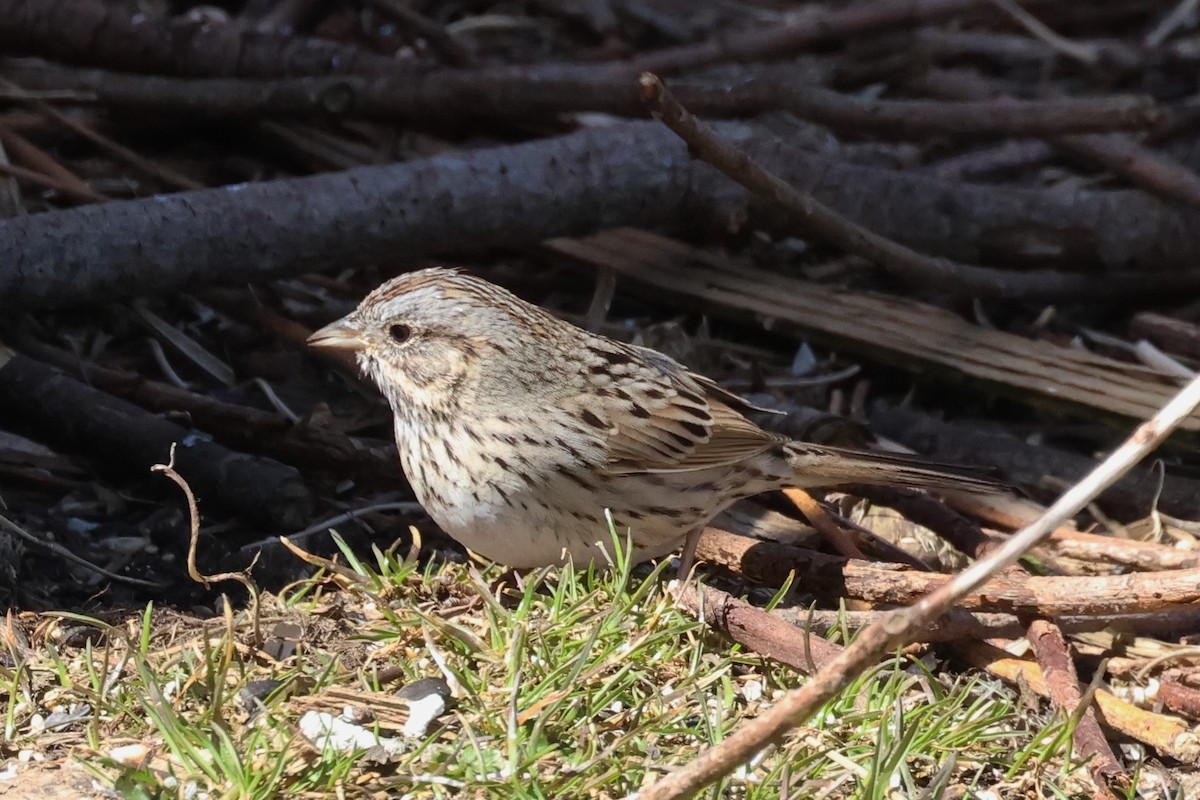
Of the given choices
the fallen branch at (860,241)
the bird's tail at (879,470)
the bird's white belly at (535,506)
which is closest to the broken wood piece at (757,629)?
the bird's white belly at (535,506)

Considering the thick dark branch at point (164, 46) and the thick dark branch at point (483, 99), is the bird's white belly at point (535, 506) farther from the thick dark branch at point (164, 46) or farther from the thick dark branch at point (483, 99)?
the thick dark branch at point (164, 46)

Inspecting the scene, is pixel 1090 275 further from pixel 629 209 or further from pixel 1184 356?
pixel 629 209

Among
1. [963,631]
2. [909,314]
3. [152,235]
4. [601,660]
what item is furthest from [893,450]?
[152,235]

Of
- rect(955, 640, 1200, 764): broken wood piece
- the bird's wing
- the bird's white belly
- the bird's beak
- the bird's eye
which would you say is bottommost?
rect(955, 640, 1200, 764): broken wood piece

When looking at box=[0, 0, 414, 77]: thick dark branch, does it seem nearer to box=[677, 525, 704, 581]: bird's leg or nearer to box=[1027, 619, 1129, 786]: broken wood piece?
box=[677, 525, 704, 581]: bird's leg

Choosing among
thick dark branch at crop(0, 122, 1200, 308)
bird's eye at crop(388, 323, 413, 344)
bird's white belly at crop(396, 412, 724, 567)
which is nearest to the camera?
bird's white belly at crop(396, 412, 724, 567)

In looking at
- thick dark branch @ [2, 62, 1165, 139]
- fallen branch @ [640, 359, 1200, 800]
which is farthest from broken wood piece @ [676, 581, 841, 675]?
thick dark branch @ [2, 62, 1165, 139]
